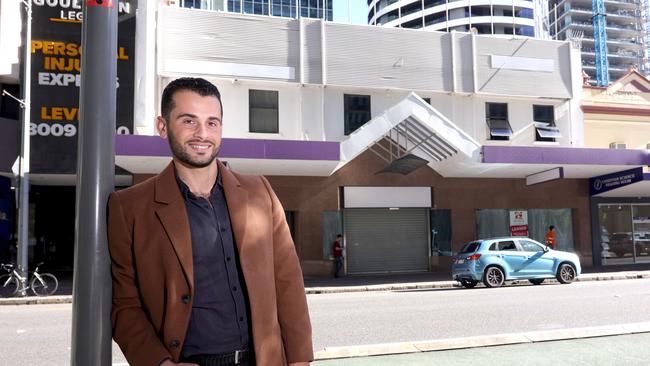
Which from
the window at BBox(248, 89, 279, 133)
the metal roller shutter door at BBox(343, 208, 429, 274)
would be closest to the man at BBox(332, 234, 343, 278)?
the metal roller shutter door at BBox(343, 208, 429, 274)

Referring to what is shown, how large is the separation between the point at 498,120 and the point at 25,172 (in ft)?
60.2

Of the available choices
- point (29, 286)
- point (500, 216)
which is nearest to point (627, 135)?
point (500, 216)

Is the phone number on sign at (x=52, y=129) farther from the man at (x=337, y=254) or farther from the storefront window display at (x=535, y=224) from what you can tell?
the storefront window display at (x=535, y=224)

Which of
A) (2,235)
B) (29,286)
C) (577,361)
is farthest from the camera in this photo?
(2,235)

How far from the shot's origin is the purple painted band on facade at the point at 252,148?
55.4ft

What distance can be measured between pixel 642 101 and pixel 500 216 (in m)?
9.49

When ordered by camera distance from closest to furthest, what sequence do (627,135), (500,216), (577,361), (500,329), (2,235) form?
1. (577,361)
2. (500,329)
3. (2,235)
4. (500,216)
5. (627,135)

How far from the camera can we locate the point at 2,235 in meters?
20.2

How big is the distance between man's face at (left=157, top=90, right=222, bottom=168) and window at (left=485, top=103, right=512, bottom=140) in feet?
75.6

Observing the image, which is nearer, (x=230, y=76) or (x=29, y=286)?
(x=29, y=286)

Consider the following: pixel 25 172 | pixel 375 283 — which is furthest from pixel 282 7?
pixel 25 172

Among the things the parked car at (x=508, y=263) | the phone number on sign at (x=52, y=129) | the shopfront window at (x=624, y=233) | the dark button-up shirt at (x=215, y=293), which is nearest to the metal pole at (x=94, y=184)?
the dark button-up shirt at (x=215, y=293)

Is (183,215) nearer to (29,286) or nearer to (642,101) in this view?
(29,286)

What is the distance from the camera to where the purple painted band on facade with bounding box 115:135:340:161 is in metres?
16.9
